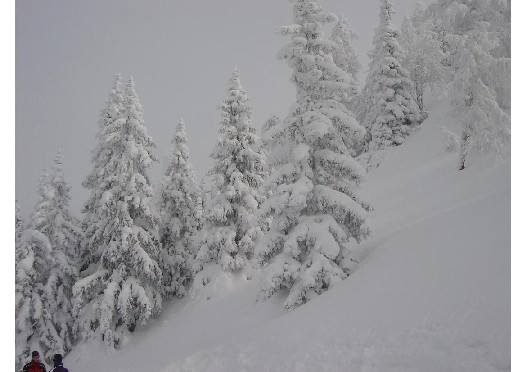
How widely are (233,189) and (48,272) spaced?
1201cm

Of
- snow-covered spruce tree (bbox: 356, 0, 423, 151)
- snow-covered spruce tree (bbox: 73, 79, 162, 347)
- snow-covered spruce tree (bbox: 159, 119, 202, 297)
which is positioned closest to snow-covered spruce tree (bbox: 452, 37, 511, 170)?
snow-covered spruce tree (bbox: 356, 0, 423, 151)

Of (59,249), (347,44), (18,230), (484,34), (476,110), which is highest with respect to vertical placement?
(347,44)

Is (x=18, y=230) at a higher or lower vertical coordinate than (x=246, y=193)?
lower

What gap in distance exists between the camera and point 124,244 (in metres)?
22.5

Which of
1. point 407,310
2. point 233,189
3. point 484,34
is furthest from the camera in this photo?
point 233,189

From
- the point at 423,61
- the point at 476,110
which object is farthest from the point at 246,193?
the point at 423,61

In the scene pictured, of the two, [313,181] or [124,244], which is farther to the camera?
[124,244]

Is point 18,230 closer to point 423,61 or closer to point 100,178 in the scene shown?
point 100,178

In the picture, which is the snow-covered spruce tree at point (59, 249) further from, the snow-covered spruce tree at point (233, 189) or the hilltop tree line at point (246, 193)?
the snow-covered spruce tree at point (233, 189)

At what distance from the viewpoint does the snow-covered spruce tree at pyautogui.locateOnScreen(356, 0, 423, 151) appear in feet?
113

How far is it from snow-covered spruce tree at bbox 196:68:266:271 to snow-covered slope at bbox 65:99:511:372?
401 cm

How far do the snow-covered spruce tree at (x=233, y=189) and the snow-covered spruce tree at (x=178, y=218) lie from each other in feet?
9.69
